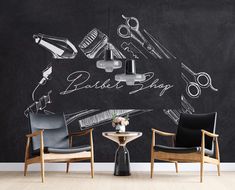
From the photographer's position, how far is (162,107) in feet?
20.3

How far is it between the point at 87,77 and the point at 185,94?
143 cm

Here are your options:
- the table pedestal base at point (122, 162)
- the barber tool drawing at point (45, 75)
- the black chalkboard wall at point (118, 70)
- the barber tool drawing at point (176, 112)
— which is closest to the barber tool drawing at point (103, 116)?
the black chalkboard wall at point (118, 70)

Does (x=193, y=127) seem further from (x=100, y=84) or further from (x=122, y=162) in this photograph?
(x=100, y=84)

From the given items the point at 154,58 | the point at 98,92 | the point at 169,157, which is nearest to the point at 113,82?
the point at 98,92

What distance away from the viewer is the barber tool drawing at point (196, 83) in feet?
20.4

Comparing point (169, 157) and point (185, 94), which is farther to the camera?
point (185, 94)

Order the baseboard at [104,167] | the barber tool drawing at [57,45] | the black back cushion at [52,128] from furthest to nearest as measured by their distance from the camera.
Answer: the barber tool drawing at [57,45] → the baseboard at [104,167] → the black back cushion at [52,128]

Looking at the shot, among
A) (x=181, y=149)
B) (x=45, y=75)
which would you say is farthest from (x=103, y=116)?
(x=181, y=149)

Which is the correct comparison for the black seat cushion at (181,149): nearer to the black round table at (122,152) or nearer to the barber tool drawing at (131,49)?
the black round table at (122,152)

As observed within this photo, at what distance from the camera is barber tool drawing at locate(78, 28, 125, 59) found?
6.26m

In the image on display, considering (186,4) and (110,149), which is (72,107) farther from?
(186,4)

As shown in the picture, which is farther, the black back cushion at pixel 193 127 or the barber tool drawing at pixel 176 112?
the barber tool drawing at pixel 176 112

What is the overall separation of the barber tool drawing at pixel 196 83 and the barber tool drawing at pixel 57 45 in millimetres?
1630

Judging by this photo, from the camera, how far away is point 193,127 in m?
5.72
